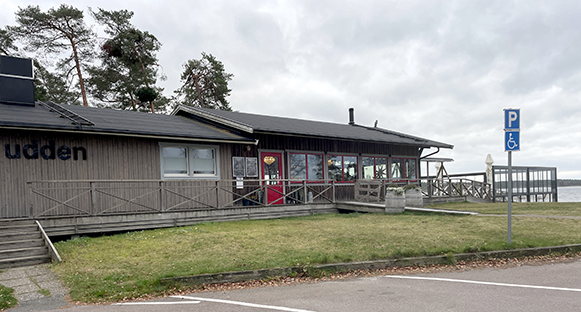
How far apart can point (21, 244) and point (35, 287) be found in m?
2.97

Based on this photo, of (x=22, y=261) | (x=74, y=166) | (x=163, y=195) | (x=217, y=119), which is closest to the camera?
(x=22, y=261)

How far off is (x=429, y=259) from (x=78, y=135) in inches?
408

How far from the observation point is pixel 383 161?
22203 mm

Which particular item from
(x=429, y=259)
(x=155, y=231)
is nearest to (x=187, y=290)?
(x=429, y=259)

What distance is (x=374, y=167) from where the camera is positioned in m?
21.7

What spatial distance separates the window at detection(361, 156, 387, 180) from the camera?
21.3 meters

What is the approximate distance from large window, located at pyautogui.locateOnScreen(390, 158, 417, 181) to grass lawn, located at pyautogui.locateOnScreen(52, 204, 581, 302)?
955 cm

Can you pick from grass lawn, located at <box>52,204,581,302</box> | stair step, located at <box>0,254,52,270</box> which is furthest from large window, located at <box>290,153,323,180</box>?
stair step, located at <box>0,254,52,270</box>

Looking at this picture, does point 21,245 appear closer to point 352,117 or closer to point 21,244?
point 21,244

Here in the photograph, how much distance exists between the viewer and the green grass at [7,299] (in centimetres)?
589

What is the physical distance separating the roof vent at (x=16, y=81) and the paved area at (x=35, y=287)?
8.02 metres

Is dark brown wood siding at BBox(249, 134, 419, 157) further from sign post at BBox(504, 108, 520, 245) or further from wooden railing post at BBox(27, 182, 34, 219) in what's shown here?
sign post at BBox(504, 108, 520, 245)

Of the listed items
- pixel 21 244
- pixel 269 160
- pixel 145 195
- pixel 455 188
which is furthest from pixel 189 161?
pixel 455 188

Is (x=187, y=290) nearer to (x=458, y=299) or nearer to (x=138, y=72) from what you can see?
(x=458, y=299)
